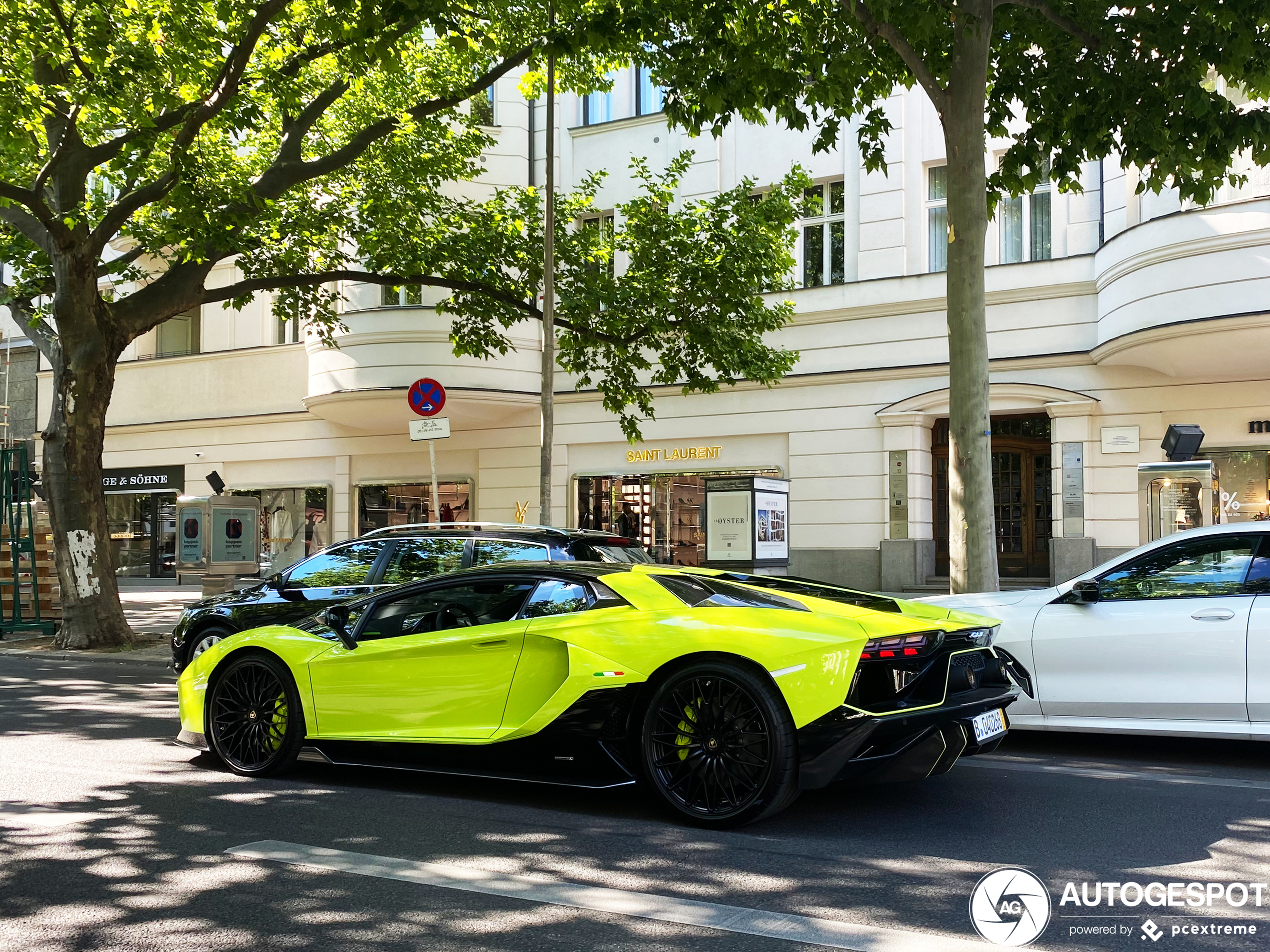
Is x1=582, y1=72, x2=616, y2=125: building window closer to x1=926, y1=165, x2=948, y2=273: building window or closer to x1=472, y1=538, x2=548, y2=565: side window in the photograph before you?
x1=926, y1=165, x2=948, y2=273: building window

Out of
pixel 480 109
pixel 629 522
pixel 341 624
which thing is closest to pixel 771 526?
pixel 629 522

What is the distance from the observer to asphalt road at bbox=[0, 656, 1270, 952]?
12.8ft

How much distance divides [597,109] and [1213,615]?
60.8 feet

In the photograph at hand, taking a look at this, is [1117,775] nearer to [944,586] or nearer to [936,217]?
[944,586]

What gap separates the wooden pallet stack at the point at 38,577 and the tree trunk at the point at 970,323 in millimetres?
12784

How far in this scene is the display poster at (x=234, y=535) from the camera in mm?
18859

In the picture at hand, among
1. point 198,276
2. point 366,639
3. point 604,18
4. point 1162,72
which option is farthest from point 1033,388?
point 366,639

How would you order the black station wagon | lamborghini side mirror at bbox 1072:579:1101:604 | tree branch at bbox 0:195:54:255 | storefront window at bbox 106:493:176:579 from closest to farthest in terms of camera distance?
lamborghini side mirror at bbox 1072:579:1101:604 < the black station wagon < tree branch at bbox 0:195:54:255 < storefront window at bbox 106:493:176:579

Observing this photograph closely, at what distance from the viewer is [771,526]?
1496 cm

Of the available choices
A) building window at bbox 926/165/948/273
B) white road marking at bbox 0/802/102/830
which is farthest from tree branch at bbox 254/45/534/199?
white road marking at bbox 0/802/102/830

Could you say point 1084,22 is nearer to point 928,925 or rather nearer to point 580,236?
point 580,236

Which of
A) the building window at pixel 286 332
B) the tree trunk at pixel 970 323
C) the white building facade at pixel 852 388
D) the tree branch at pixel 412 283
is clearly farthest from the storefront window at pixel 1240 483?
Answer: the building window at pixel 286 332

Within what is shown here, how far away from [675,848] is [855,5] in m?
8.43

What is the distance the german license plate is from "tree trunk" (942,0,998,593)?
4.94 metres
